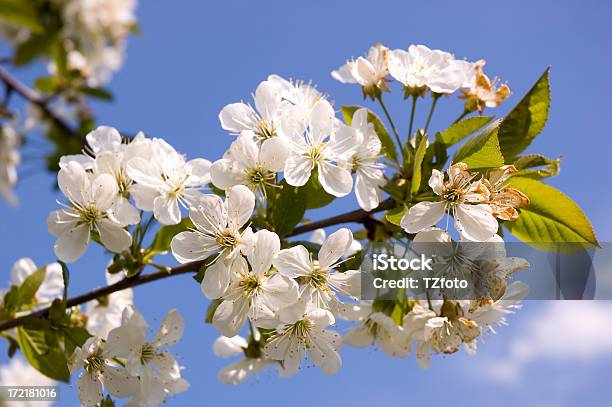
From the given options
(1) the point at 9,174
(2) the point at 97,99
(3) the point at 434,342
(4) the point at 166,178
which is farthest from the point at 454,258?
(1) the point at 9,174

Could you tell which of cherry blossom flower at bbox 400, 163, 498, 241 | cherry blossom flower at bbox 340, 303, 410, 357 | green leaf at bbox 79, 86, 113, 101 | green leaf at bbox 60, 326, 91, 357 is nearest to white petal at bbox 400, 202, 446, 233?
cherry blossom flower at bbox 400, 163, 498, 241

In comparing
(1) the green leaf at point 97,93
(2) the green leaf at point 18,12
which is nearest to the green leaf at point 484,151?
(2) the green leaf at point 18,12

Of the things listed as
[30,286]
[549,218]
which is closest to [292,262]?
[549,218]

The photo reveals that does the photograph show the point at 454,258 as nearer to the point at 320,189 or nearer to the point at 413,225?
the point at 413,225

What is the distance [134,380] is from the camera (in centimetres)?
194

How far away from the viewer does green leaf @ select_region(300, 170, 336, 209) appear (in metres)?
1.84

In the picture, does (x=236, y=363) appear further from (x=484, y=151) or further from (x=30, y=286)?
(x=484, y=151)

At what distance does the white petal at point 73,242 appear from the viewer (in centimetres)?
188

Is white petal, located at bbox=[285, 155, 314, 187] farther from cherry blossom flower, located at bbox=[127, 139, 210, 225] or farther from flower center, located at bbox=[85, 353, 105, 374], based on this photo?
flower center, located at bbox=[85, 353, 105, 374]

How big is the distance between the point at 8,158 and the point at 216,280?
377 centimetres

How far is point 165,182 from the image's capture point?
1.84 m

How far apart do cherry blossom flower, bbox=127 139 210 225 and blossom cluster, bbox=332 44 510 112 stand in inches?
26.5

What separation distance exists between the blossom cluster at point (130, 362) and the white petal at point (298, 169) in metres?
0.62

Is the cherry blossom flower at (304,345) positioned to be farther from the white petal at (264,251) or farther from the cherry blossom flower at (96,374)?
the cherry blossom flower at (96,374)
